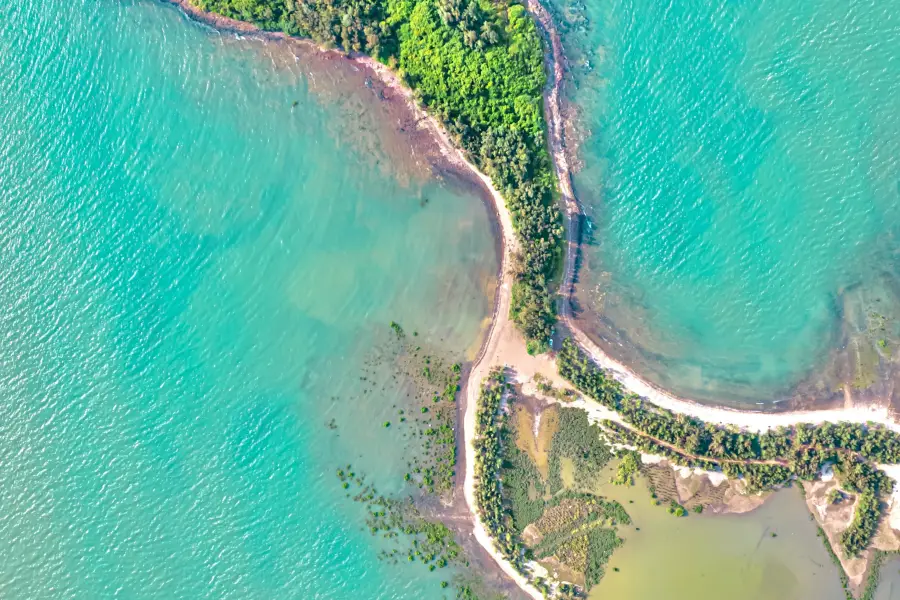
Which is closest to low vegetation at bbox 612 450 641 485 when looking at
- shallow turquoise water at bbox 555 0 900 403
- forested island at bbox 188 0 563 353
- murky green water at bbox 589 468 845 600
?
murky green water at bbox 589 468 845 600

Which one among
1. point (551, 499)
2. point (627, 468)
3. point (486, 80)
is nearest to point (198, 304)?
point (486, 80)

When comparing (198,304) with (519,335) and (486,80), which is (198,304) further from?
(486,80)

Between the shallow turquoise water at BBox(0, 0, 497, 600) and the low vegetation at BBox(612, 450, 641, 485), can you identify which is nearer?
the low vegetation at BBox(612, 450, 641, 485)

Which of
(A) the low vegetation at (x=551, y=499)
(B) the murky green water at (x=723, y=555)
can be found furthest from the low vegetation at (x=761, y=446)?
(A) the low vegetation at (x=551, y=499)

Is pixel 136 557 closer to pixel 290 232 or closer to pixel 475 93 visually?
pixel 290 232

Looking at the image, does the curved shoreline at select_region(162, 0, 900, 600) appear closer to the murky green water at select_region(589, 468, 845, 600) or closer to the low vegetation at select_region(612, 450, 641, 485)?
the low vegetation at select_region(612, 450, 641, 485)

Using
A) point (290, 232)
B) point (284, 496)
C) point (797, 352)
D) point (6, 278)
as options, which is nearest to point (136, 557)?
point (284, 496)
